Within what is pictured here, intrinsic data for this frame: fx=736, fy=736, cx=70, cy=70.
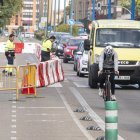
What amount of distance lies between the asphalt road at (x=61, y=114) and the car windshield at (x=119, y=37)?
5.22 ft

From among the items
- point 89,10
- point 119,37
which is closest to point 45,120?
point 119,37

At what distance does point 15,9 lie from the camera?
7162cm

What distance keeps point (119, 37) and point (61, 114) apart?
29.8 ft

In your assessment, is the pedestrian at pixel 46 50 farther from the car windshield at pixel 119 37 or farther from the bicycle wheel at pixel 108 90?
the bicycle wheel at pixel 108 90

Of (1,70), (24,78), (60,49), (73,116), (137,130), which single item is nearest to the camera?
(137,130)

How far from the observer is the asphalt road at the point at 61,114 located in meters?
13.6

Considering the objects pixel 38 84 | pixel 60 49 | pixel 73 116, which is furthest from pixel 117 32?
pixel 60 49

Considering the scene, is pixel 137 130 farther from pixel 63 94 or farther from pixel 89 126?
pixel 63 94

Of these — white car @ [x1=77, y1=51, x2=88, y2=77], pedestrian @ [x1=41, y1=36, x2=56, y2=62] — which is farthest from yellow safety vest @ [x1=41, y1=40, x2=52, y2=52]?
white car @ [x1=77, y1=51, x2=88, y2=77]

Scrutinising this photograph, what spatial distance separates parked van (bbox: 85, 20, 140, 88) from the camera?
24.7 meters

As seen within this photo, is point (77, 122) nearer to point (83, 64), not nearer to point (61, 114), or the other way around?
point (61, 114)

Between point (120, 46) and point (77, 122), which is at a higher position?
point (120, 46)

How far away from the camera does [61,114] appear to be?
17.0 meters

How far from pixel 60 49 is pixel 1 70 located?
31.7 m
